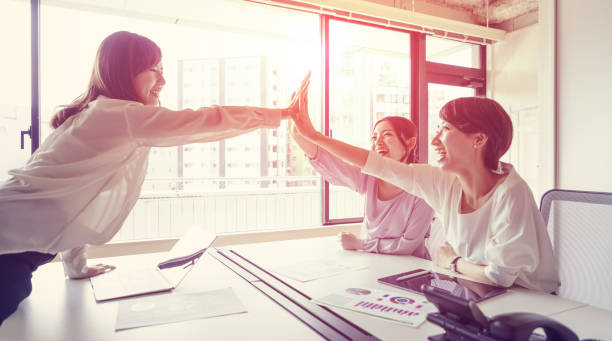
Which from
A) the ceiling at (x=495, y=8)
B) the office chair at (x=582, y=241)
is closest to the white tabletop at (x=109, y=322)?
the office chair at (x=582, y=241)

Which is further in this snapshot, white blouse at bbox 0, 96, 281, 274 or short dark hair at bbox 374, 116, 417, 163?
short dark hair at bbox 374, 116, 417, 163

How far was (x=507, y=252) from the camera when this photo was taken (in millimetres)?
1158

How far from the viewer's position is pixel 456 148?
146 cm

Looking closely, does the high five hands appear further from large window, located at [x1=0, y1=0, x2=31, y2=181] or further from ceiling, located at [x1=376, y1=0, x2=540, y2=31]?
ceiling, located at [x1=376, y1=0, x2=540, y2=31]

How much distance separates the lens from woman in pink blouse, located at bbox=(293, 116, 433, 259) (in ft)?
5.78

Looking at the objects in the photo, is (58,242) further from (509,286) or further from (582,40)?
(582,40)

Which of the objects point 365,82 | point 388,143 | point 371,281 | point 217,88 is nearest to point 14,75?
point 217,88

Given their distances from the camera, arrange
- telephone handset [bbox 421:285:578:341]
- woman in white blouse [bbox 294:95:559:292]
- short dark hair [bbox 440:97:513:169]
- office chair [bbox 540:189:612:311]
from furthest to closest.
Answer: short dark hair [bbox 440:97:513:169] → office chair [bbox 540:189:612:311] → woman in white blouse [bbox 294:95:559:292] → telephone handset [bbox 421:285:578:341]

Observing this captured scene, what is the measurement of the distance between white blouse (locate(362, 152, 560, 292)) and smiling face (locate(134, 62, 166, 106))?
1.27 m

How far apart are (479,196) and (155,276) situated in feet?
4.13

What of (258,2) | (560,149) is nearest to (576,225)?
(560,149)

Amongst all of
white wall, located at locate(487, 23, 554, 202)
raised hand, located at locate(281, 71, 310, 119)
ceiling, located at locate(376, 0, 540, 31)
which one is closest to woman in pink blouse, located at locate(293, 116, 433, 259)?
raised hand, located at locate(281, 71, 310, 119)

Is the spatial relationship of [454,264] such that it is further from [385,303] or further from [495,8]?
[495,8]

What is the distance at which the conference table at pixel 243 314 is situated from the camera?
869 mm
